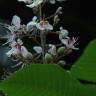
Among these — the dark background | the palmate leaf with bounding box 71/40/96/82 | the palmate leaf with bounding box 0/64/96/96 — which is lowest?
the palmate leaf with bounding box 0/64/96/96

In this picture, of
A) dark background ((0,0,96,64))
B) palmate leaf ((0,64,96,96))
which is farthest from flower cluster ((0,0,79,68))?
dark background ((0,0,96,64))

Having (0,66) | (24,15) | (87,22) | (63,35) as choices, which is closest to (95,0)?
(87,22)

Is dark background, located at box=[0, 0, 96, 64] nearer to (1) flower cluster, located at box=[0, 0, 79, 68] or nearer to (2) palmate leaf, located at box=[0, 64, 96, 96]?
(1) flower cluster, located at box=[0, 0, 79, 68]

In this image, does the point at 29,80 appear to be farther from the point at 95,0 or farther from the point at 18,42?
the point at 95,0

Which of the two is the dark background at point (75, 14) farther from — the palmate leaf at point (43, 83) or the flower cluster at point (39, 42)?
the palmate leaf at point (43, 83)

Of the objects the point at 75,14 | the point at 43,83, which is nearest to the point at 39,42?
the point at 43,83

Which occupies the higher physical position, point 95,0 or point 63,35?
point 95,0

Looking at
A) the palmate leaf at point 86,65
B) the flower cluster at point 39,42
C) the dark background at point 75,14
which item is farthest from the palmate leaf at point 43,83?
the dark background at point 75,14
